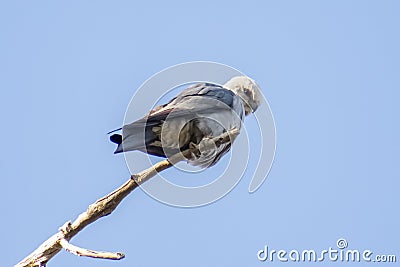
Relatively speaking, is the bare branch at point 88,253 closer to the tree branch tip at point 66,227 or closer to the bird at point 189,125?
the tree branch tip at point 66,227

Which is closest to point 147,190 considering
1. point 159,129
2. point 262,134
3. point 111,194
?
point 111,194

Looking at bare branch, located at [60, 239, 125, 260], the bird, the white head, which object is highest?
the white head

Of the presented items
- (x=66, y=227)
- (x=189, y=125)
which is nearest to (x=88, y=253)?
(x=66, y=227)

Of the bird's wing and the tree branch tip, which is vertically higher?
the bird's wing

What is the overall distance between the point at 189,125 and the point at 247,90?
1696mm

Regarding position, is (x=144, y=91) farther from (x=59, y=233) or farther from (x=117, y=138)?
(x=59, y=233)

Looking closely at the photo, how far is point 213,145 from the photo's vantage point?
247 inches

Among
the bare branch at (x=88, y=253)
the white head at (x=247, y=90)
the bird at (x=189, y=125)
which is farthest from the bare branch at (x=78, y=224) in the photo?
the white head at (x=247, y=90)

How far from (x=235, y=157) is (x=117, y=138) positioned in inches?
51.8

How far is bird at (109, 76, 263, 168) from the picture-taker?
5.86 metres

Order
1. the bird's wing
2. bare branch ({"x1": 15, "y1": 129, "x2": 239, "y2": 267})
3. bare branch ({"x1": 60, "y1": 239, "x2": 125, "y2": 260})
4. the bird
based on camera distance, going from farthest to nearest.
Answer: the bird
the bird's wing
bare branch ({"x1": 15, "y1": 129, "x2": 239, "y2": 267})
bare branch ({"x1": 60, "y1": 239, "x2": 125, "y2": 260})

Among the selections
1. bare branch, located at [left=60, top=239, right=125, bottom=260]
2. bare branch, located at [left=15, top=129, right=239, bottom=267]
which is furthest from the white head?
bare branch, located at [left=60, top=239, right=125, bottom=260]

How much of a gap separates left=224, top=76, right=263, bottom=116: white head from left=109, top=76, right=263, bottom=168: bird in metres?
0.46

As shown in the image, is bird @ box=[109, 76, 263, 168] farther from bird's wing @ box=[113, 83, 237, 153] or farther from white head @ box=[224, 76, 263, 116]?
white head @ box=[224, 76, 263, 116]
